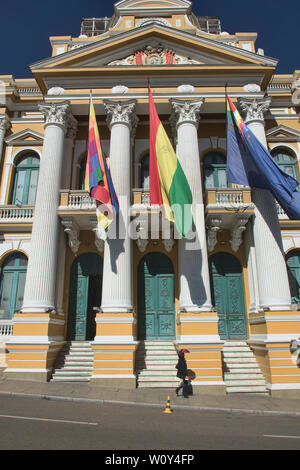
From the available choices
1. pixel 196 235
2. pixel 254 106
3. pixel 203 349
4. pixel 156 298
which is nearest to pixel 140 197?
pixel 196 235

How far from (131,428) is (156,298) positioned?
952 cm

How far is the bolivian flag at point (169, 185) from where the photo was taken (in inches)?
516

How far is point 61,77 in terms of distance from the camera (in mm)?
17453

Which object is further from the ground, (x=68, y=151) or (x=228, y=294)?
(x=68, y=151)

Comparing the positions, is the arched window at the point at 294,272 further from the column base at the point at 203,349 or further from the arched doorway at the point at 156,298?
the arched doorway at the point at 156,298

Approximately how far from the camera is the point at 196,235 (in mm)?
14719

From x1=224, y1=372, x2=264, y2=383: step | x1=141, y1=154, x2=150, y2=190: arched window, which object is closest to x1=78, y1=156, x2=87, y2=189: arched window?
x1=141, y1=154, x2=150, y2=190: arched window

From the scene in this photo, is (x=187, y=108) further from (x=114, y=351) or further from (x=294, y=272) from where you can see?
(x=114, y=351)

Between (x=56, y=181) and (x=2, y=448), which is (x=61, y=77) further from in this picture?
(x=2, y=448)

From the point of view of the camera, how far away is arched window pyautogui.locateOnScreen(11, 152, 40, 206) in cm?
1850

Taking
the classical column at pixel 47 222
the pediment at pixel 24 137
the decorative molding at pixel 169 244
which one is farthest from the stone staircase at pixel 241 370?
the pediment at pixel 24 137

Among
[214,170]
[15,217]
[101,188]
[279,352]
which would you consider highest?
[214,170]

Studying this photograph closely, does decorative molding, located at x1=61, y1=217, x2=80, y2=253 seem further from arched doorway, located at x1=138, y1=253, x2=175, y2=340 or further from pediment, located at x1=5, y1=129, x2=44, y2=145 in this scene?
pediment, located at x1=5, y1=129, x2=44, y2=145

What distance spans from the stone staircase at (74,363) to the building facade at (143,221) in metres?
0.26
